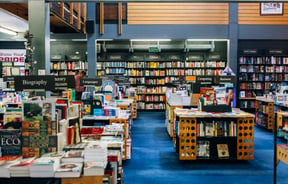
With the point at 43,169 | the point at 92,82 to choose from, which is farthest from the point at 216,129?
the point at 43,169

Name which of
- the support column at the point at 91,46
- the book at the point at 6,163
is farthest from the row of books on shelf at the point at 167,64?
the book at the point at 6,163

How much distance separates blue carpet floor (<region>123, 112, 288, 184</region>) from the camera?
4526mm

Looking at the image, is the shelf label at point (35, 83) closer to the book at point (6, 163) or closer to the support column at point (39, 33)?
the book at point (6, 163)

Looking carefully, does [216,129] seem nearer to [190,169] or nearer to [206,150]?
[206,150]

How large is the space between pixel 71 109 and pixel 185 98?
15.3 ft

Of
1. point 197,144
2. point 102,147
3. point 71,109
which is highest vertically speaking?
point 71,109

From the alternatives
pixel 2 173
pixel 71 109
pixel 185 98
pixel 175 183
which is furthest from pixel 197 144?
pixel 2 173

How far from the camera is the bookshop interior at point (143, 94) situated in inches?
110

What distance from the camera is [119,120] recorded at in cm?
532

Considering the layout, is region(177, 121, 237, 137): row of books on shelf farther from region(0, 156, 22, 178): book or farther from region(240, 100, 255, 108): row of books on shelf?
→ region(240, 100, 255, 108): row of books on shelf

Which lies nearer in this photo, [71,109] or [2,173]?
[2,173]

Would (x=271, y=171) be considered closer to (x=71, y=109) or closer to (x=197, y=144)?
(x=197, y=144)

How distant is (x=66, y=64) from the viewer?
43.5 ft

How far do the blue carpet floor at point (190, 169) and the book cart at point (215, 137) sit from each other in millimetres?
165
